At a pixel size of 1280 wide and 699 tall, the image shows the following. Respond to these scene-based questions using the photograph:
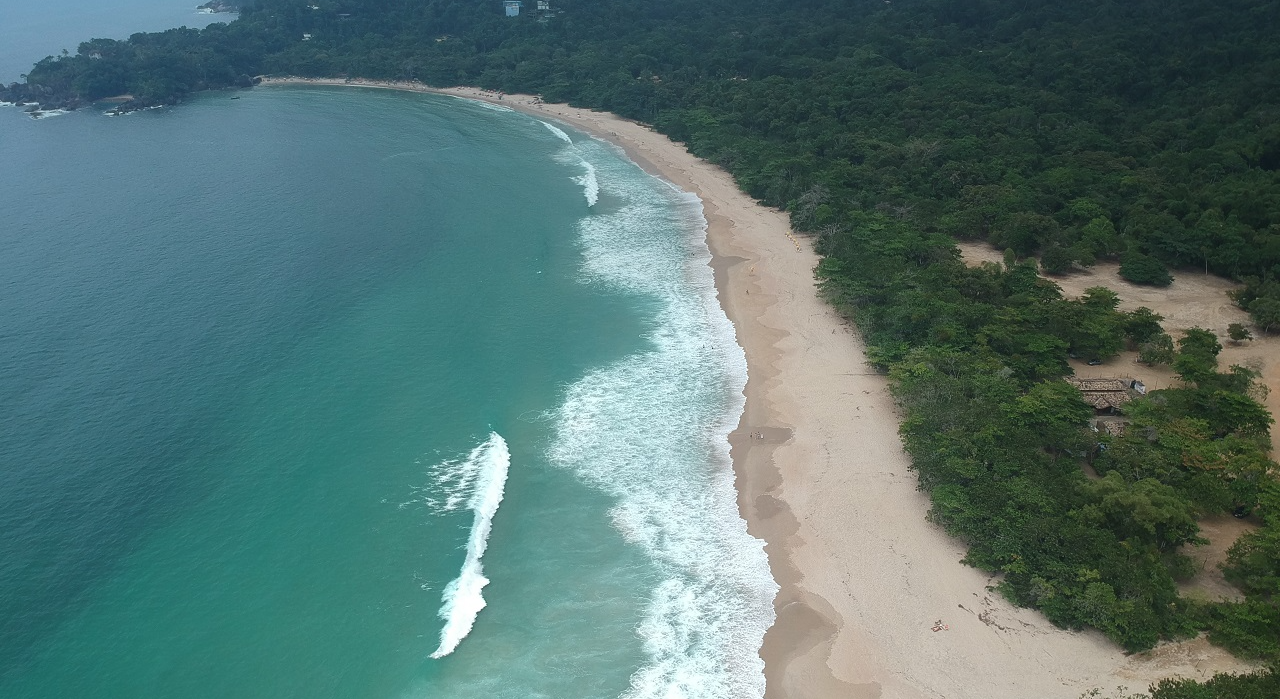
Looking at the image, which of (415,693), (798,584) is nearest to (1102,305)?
(798,584)

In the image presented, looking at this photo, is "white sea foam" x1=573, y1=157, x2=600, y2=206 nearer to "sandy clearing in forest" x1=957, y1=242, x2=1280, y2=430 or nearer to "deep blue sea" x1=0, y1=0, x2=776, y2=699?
"deep blue sea" x1=0, y1=0, x2=776, y2=699

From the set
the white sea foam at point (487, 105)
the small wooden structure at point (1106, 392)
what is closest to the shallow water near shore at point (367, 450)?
the small wooden structure at point (1106, 392)

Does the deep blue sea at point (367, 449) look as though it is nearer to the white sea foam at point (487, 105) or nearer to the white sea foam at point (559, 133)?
the white sea foam at point (559, 133)

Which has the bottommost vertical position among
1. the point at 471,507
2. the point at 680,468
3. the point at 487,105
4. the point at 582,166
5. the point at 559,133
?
the point at 471,507

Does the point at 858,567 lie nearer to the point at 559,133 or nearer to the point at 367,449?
the point at 367,449

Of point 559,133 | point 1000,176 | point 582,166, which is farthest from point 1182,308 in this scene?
point 559,133

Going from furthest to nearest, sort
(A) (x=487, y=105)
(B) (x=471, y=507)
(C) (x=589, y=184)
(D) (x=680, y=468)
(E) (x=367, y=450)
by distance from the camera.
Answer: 1. (A) (x=487, y=105)
2. (C) (x=589, y=184)
3. (E) (x=367, y=450)
4. (D) (x=680, y=468)
5. (B) (x=471, y=507)
